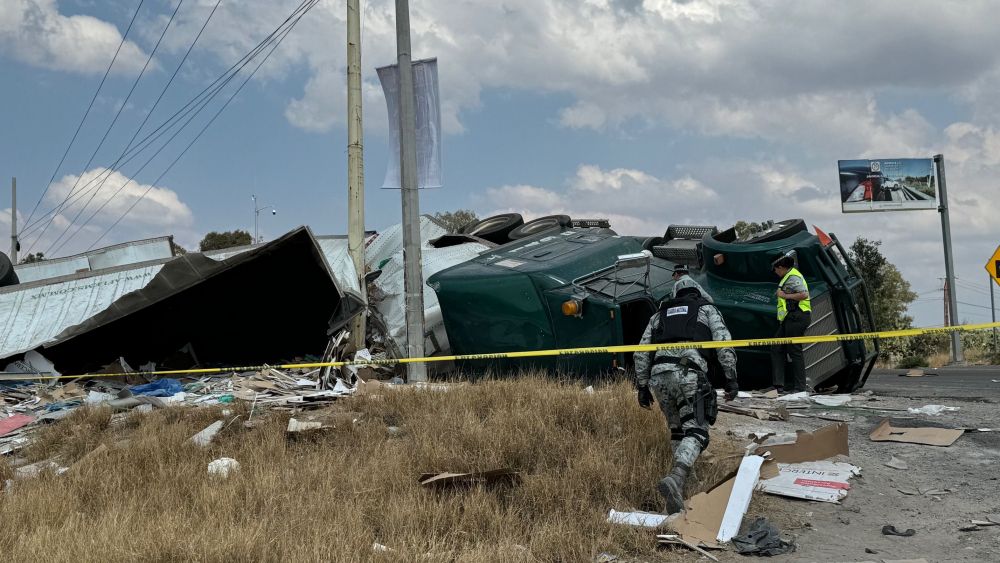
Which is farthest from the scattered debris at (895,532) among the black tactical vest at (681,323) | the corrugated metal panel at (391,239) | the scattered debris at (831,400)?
the corrugated metal panel at (391,239)

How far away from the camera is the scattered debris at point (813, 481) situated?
5.77m

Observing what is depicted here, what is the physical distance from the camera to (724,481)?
5625 millimetres

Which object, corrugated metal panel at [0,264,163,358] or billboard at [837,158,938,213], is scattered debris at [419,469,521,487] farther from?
billboard at [837,158,938,213]

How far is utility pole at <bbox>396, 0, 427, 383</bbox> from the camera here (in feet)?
34.0

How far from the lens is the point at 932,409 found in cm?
879

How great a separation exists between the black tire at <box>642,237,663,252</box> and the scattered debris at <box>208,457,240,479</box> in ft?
23.2

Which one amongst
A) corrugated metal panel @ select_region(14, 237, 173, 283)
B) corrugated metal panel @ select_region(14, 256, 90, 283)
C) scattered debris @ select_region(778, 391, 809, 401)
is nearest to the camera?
scattered debris @ select_region(778, 391, 809, 401)

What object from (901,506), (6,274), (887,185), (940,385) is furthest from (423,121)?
(887,185)

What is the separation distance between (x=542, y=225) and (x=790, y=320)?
4.99 m

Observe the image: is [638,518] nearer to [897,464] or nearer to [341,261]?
[897,464]

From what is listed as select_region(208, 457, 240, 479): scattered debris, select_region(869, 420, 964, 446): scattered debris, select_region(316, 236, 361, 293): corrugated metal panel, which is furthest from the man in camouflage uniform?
select_region(316, 236, 361, 293): corrugated metal panel

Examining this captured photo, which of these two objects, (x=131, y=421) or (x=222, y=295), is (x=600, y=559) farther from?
(x=222, y=295)

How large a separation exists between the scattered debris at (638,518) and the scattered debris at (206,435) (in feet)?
12.7

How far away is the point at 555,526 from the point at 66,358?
10021 millimetres
